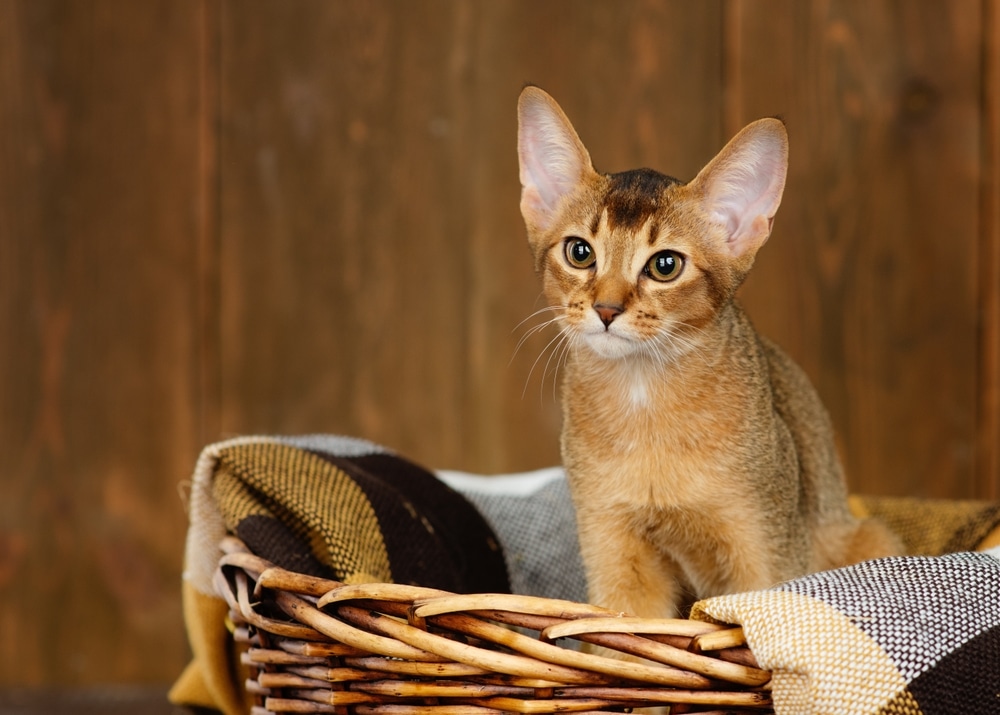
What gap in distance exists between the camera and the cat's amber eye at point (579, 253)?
117 cm

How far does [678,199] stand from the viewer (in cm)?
118

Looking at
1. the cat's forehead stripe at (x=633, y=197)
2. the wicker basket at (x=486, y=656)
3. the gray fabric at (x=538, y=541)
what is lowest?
the gray fabric at (x=538, y=541)

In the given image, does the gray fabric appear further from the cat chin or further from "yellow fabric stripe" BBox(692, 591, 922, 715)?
"yellow fabric stripe" BBox(692, 591, 922, 715)

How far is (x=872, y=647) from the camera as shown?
2.62 ft

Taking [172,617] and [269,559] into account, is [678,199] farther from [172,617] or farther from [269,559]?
[172,617]

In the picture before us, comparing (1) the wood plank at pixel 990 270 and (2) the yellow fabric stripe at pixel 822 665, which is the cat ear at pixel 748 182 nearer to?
(2) the yellow fabric stripe at pixel 822 665

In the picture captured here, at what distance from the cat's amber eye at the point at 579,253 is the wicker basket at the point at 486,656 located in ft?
1.37

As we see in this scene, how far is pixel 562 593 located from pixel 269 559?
0.47m

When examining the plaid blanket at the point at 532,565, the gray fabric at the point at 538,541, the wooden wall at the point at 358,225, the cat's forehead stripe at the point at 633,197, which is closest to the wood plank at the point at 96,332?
the wooden wall at the point at 358,225

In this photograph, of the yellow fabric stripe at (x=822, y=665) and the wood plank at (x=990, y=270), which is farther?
the wood plank at (x=990, y=270)

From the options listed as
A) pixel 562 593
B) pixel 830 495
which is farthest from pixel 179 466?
pixel 830 495

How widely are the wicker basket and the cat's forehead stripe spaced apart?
456 millimetres

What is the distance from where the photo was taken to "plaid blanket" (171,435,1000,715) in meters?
0.79

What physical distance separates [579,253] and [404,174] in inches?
30.9
